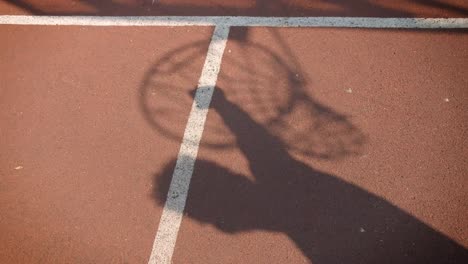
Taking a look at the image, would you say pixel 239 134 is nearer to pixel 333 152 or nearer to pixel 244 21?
pixel 333 152

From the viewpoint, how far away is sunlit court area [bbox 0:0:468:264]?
12.2 ft

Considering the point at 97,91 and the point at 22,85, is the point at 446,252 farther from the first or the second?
the point at 22,85

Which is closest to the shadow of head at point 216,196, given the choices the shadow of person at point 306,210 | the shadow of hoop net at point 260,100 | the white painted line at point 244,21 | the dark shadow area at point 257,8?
the shadow of person at point 306,210

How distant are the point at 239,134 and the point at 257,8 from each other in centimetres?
214

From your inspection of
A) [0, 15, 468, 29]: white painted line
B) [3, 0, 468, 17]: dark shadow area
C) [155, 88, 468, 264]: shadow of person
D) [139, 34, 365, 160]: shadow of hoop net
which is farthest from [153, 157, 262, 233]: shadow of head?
[3, 0, 468, 17]: dark shadow area

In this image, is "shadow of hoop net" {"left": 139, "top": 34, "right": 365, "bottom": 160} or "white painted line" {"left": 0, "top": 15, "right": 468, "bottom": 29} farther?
"white painted line" {"left": 0, "top": 15, "right": 468, "bottom": 29}

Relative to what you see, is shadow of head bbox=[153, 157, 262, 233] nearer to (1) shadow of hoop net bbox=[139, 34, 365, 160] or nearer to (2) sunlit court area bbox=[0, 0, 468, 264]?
(2) sunlit court area bbox=[0, 0, 468, 264]

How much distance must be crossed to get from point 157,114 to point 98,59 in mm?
1416

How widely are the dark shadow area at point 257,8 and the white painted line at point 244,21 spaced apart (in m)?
0.09

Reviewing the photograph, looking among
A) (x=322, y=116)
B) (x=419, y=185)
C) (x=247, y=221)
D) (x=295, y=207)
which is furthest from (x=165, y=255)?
(x=419, y=185)

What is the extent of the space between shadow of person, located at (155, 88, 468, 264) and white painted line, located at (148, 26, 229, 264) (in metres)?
0.09

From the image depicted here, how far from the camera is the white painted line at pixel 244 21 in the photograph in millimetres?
4867

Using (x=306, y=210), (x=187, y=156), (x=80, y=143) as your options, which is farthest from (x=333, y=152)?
(x=80, y=143)

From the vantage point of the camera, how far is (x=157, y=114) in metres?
4.59
